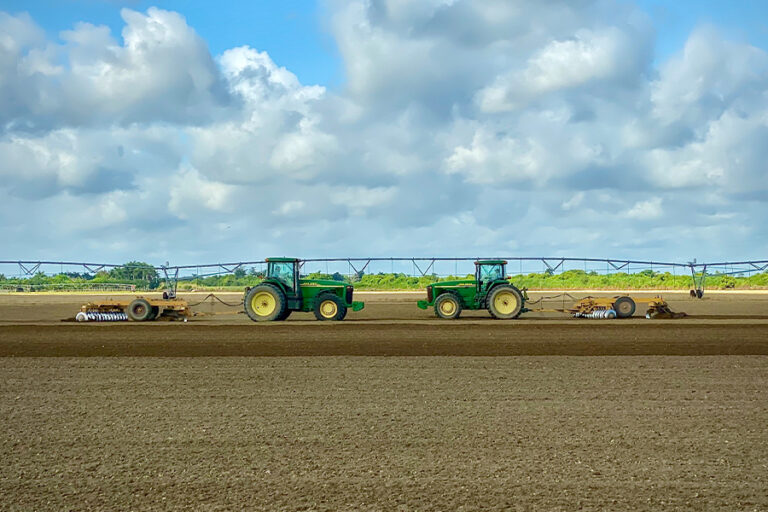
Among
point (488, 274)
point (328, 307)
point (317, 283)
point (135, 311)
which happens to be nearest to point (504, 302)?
point (488, 274)

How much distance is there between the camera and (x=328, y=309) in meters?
24.5

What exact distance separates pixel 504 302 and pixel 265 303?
26.0 feet

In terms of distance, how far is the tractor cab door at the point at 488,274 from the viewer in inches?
992

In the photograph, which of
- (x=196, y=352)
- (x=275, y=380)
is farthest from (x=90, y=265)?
(x=275, y=380)

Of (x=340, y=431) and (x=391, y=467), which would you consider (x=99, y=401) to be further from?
(x=391, y=467)

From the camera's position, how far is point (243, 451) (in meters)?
7.70

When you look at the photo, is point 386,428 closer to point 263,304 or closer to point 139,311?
point 263,304

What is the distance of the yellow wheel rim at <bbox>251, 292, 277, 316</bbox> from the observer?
950 inches

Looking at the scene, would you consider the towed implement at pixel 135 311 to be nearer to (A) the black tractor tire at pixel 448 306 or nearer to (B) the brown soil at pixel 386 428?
(B) the brown soil at pixel 386 428

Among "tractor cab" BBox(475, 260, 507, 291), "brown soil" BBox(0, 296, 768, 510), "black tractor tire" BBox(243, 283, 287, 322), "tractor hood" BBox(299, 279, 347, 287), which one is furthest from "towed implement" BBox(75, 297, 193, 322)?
"tractor cab" BBox(475, 260, 507, 291)

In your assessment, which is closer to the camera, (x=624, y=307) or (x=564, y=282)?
(x=624, y=307)

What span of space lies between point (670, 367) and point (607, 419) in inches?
190

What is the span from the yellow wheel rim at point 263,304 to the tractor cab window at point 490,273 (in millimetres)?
7066

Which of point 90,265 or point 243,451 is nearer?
point 243,451
